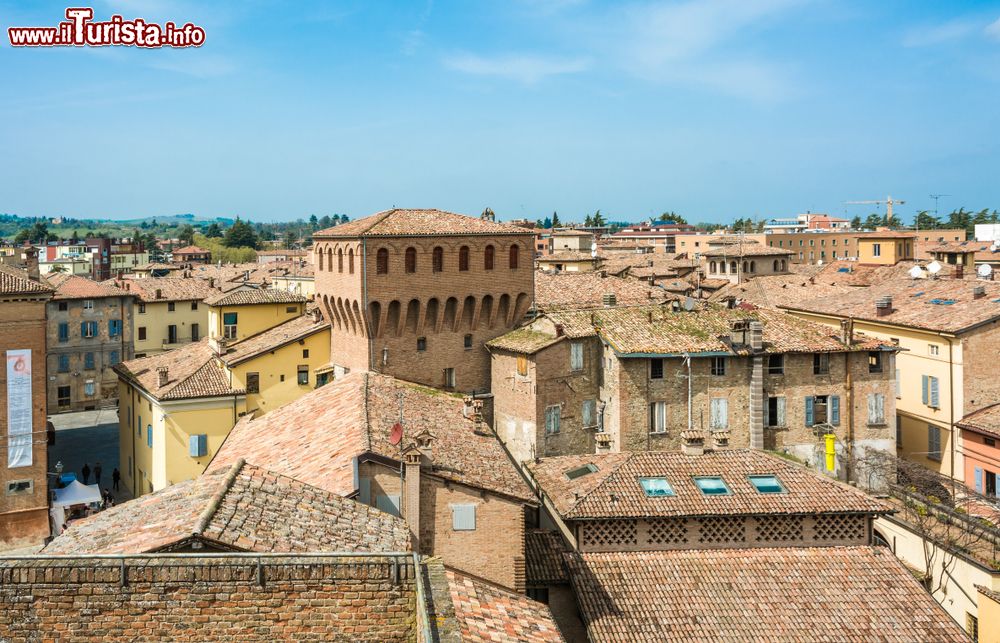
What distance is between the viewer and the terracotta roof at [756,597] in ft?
79.1

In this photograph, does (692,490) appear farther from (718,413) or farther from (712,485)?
(718,413)

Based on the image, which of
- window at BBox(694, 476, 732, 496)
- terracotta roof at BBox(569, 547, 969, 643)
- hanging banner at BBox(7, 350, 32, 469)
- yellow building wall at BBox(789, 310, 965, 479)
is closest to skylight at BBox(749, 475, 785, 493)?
window at BBox(694, 476, 732, 496)

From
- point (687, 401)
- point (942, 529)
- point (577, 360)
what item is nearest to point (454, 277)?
point (577, 360)

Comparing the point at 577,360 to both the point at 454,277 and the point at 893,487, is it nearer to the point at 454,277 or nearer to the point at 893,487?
the point at 454,277

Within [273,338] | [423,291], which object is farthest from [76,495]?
[423,291]

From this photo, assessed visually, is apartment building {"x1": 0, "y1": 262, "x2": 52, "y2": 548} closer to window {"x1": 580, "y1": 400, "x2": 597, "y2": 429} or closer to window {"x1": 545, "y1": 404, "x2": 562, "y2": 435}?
window {"x1": 545, "y1": 404, "x2": 562, "y2": 435}

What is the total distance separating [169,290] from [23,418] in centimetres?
3773

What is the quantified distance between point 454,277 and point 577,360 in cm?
662

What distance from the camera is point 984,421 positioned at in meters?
43.8

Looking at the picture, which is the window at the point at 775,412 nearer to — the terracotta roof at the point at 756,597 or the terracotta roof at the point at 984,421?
the terracotta roof at the point at 984,421

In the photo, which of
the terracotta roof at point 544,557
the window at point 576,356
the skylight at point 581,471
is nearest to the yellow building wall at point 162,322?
the window at point 576,356

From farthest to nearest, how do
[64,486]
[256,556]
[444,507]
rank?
[64,486] → [444,507] → [256,556]

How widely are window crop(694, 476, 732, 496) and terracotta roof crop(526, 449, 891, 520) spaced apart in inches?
6.4

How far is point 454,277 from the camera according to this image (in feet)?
140
